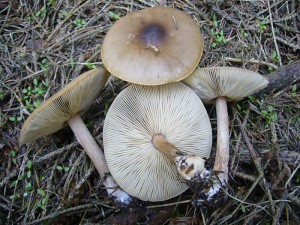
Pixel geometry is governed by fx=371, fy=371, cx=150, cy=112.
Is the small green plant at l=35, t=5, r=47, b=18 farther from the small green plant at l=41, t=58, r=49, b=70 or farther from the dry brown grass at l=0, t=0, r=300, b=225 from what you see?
the small green plant at l=41, t=58, r=49, b=70

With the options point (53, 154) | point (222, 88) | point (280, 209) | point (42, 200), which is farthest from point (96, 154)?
point (280, 209)

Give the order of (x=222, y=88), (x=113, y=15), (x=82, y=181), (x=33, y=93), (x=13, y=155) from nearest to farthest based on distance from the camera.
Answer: (x=222, y=88), (x=82, y=181), (x=13, y=155), (x=33, y=93), (x=113, y=15)

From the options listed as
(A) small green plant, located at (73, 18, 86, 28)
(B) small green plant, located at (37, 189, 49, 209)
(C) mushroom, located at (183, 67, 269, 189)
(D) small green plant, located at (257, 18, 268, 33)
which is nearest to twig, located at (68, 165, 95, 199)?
(B) small green plant, located at (37, 189, 49, 209)

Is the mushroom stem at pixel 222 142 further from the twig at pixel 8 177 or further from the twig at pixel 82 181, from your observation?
the twig at pixel 8 177

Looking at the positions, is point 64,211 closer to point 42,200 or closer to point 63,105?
point 42,200

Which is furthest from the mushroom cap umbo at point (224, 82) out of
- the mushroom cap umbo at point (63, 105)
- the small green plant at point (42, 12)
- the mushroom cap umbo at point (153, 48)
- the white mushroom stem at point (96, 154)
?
the small green plant at point (42, 12)

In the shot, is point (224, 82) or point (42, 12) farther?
point (42, 12)

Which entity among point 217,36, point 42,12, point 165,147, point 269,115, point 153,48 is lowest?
point 269,115
